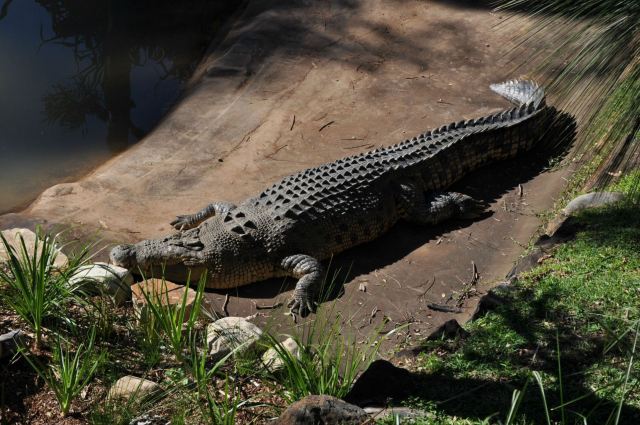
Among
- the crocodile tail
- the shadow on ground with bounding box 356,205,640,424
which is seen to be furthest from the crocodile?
the shadow on ground with bounding box 356,205,640,424

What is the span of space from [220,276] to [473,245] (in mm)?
2310

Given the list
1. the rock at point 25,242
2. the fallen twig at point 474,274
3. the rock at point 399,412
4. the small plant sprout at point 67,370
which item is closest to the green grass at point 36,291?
the small plant sprout at point 67,370

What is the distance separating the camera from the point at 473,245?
646 centimetres

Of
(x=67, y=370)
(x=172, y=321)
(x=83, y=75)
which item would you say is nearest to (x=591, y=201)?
(x=172, y=321)

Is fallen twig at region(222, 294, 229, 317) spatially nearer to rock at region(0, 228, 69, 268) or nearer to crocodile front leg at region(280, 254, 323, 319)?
crocodile front leg at region(280, 254, 323, 319)

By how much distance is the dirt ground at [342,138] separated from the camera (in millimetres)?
6102

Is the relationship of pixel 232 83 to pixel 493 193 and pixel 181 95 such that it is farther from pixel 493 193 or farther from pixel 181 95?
pixel 493 193

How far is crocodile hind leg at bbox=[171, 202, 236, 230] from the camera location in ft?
21.9

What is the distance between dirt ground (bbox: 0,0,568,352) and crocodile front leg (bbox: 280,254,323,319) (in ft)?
0.64

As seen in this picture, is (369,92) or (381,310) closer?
(381,310)

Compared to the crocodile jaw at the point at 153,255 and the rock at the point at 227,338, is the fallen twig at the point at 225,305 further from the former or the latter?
the rock at the point at 227,338

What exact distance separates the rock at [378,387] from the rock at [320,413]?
0.42 meters

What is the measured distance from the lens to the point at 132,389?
382 centimetres

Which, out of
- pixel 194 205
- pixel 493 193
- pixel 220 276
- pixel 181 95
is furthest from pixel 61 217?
pixel 493 193
